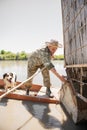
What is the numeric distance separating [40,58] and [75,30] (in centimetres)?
185

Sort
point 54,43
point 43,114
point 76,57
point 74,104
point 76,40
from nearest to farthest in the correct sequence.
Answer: point 74,104 → point 76,40 → point 76,57 → point 43,114 → point 54,43

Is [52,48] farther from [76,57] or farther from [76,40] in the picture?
[76,40]

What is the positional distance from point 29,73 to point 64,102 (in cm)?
172

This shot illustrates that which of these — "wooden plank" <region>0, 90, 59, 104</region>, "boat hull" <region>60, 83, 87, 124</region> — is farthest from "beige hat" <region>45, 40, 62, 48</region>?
"wooden plank" <region>0, 90, 59, 104</region>

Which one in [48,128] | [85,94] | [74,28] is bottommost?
[48,128]

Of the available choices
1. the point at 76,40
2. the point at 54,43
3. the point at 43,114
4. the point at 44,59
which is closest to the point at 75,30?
the point at 76,40

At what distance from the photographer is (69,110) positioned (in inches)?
274

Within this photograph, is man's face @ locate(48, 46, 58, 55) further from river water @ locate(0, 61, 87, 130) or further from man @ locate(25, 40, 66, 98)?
river water @ locate(0, 61, 87, 130)

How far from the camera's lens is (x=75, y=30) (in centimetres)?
662

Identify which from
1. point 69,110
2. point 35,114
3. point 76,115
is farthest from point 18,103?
point 76,115

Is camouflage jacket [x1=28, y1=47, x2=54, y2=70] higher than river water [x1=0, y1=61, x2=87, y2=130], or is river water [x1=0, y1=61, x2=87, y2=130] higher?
camouflage jacket [x1=28, y1=47, x2=54, y2=70]

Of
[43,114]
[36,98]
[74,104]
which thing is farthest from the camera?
[36,98]

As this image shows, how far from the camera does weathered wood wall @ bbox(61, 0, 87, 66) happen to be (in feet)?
19.0

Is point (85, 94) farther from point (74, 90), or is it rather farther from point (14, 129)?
point (14, 129)
